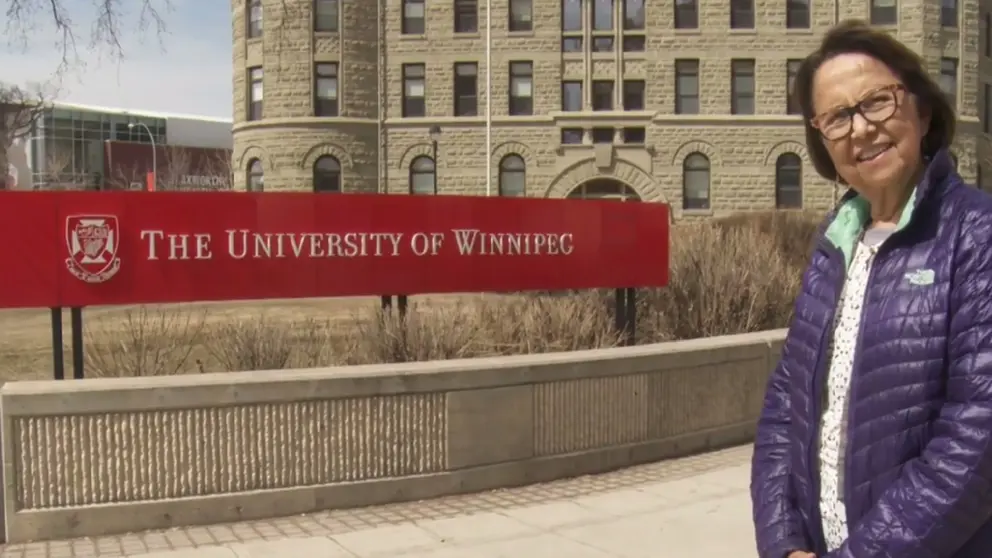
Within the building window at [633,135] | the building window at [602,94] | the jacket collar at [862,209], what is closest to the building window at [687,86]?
the building window at [633,135]

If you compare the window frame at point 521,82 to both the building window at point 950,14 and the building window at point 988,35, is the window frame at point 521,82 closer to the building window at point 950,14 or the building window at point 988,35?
the building window at point 950,14

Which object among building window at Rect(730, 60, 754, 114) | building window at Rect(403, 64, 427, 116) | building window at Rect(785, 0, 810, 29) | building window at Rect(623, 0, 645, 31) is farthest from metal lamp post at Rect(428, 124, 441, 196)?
building window at Rect(785, 0, 810, 29)

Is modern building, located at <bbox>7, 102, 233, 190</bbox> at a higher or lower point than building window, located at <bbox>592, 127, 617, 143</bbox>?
higher

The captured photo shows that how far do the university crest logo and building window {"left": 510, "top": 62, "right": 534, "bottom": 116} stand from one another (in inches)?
1231

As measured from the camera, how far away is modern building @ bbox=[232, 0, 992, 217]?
120 feet

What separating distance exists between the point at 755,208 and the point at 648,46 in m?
7.31

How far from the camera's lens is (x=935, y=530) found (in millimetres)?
1950

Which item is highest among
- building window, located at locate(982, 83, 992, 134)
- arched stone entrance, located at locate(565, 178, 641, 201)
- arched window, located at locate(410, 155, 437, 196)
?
building window, located at locate(982, 83, 992, 134)

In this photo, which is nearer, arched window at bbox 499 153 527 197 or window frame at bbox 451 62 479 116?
window frame at bbox 451 62 479 116

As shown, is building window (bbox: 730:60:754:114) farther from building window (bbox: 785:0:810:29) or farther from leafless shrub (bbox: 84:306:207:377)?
leafless shrub (bbox: 84:306:207:377)

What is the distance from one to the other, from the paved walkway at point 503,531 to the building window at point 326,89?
3195cm

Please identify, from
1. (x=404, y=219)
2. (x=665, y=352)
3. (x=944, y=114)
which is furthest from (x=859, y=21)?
(x=404, y=219)

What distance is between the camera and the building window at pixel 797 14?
1447 inches

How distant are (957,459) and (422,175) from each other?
36.0 meters
